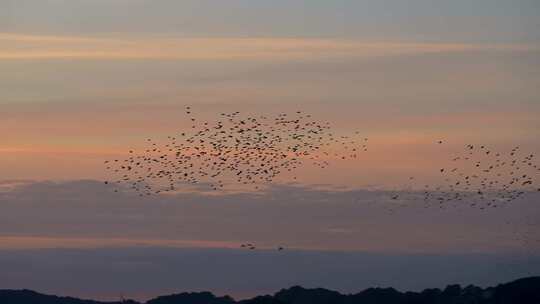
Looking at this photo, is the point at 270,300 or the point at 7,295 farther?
the point at 7,295

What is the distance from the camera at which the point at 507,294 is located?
14175 centimetres

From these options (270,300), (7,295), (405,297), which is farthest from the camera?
(7,295)

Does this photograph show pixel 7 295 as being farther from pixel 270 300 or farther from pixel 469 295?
pixel 469 295

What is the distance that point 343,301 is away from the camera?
501 feet

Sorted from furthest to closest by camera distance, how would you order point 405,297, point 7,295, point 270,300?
point 7,295
point 405,297
point 270,300

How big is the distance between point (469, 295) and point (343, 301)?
15572 mm

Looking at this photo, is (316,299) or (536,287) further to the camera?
(316,299)

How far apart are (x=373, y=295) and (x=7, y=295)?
49253 millimetres


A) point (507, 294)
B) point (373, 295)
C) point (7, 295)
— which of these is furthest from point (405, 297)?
point (7, 295)

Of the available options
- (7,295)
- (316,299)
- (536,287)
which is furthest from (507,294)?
(7,295)

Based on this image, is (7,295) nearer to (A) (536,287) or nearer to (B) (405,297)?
(B) (405,297)

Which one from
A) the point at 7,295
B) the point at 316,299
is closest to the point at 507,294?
the point at 316,299

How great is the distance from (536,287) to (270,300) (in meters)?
30.6

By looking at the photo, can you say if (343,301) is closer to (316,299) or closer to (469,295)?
(316,299)
